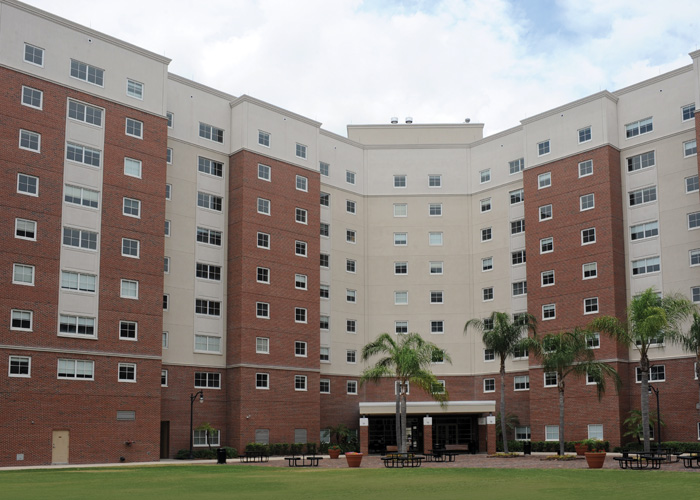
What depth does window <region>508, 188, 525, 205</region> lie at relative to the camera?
7053 centimetres

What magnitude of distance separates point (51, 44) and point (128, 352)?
70.5ft

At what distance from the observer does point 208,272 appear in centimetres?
6281

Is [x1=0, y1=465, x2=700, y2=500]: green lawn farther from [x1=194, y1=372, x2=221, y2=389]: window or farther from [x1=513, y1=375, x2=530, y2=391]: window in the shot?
[x1=513, y1=375, x2=530, y2=391]: window

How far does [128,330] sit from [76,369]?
14.9 feet

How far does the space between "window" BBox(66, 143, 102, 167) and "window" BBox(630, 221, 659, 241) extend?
40.4 metres

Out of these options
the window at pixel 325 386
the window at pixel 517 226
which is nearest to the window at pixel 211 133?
the window at pixel 325 386

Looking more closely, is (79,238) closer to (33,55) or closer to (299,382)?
(33,55)

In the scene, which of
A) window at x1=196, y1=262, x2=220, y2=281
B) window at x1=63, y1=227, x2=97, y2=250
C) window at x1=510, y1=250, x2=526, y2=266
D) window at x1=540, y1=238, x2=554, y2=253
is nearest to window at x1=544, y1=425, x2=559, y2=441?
window at x1=540, y1=238, x2=554, y2=253

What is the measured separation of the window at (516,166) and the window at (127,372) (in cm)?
3725

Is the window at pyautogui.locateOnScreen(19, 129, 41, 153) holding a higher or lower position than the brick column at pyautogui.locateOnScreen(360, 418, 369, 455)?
higher

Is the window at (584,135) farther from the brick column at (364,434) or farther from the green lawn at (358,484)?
the green lawn at (358,484)

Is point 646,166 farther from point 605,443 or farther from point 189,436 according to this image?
point 189,436

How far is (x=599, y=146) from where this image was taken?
6350 centimetres

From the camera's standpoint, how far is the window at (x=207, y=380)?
199ft
